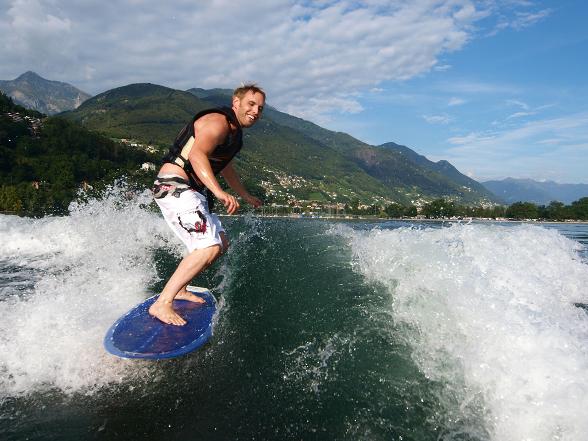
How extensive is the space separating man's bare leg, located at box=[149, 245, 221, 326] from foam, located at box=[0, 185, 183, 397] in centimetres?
74

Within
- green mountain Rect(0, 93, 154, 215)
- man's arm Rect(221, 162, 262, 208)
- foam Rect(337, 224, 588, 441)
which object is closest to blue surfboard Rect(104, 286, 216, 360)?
man's arm Rect(221, 162, 262, 208)

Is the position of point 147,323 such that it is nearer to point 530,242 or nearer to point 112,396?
point 112,396

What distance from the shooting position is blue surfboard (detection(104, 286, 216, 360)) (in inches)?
166

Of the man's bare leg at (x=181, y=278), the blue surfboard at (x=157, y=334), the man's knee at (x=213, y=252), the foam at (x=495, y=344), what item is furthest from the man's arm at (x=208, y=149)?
the foam at (x=495, y=344)

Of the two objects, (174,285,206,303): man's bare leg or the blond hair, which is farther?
(174,285,206,303): man's bare leg

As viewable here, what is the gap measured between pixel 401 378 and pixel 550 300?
4.02 metres

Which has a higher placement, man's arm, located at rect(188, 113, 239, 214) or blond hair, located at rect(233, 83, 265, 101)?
blond hair, located at rect(233, 83, 265, 101)

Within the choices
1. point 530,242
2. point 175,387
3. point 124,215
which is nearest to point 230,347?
point 175,387

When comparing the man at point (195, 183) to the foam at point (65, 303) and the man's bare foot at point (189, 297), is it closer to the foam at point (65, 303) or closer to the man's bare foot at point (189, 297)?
the man's bare foot at point (189, 297)

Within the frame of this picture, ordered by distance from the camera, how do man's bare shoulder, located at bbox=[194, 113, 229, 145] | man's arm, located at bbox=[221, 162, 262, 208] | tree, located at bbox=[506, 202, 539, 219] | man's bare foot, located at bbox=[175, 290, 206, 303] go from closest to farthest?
man's bare shoulder, located at bbox=[194, 113, 229, 145] < man's bare foot, located at bbox=[175, 290, 206, 303] < man's arm, located at bbox=[221, 162, 262, 208] < tree, located at bbox=[506, 202, 539, 219]

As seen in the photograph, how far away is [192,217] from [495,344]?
403 cm

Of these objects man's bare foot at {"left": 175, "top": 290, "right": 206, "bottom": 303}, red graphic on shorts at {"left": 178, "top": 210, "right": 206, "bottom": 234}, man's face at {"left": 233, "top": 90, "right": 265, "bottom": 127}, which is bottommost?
man's bare foot at {"left": 175, "top": 290, "right": 206, "bottom": 303}

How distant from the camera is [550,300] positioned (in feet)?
20.6

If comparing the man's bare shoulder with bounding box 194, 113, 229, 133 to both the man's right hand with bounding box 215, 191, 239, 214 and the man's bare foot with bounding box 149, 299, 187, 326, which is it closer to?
the man's right hand with bounding box 215, 191, 239, 214
